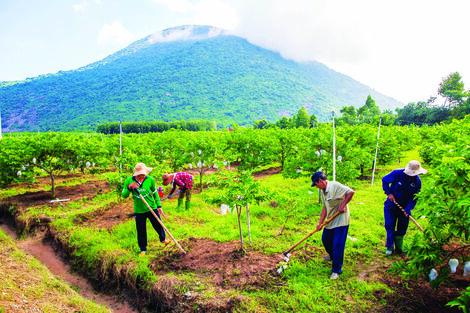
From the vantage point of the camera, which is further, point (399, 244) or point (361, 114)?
point (361, 114)

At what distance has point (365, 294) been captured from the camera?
424cm

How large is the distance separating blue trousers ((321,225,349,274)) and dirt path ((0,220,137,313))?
4217 mm

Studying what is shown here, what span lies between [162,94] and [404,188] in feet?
485

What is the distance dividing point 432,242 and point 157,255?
17.6ft

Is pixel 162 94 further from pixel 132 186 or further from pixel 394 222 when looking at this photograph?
pixel 394 222

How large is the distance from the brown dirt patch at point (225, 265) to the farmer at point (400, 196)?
2.66 meters

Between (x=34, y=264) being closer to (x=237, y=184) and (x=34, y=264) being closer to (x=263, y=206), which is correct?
(x=237, y=184)

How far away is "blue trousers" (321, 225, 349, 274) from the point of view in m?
4.51

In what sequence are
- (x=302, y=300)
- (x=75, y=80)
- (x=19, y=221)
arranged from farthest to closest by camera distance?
(x=75, y=80)
(x=19, y=221)
(x=302, y=300)

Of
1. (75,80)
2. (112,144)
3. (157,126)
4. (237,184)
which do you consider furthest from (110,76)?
(237,184)

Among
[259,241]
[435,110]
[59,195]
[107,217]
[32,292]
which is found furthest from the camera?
[435,110]

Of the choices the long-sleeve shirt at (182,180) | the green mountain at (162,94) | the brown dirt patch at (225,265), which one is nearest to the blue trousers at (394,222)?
the brown dirt patch at (225,265)

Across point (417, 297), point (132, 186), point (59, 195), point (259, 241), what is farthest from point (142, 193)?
point (59, 195)

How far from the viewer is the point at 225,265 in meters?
5.17
